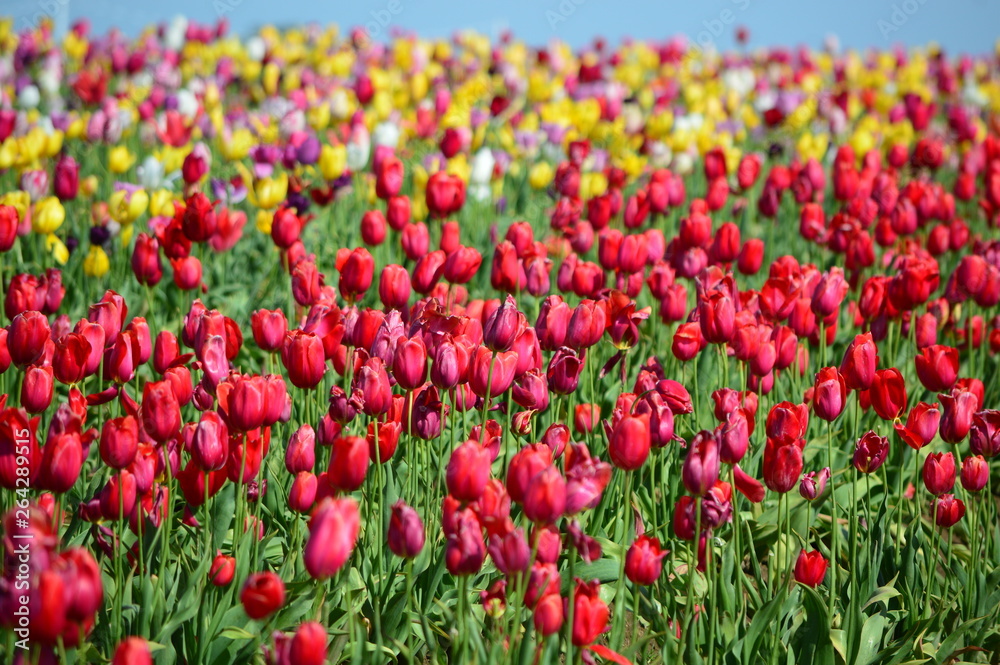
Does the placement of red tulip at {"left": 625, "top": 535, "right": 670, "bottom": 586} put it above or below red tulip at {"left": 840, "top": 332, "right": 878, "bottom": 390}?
below

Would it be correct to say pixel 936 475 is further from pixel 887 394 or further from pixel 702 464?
pixel 702 464

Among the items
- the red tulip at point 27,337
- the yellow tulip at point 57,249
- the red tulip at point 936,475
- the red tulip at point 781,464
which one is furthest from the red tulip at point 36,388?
the yellow tulip at point 57,249

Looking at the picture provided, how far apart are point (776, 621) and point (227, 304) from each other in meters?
A: 2.71

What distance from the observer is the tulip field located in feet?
5.35

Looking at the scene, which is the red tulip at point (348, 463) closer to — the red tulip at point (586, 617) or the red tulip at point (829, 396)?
the red tulip at point (586, 617)

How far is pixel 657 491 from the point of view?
304 cm

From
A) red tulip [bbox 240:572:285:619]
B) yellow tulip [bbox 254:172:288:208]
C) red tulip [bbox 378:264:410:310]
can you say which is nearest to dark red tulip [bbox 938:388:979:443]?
red tulip [bbox 378:264:410:310]

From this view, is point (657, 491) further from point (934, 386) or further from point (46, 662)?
point (46, 662)

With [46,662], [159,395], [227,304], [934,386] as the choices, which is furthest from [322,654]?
[227,304]

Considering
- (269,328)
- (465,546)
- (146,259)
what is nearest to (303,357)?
(269,328)

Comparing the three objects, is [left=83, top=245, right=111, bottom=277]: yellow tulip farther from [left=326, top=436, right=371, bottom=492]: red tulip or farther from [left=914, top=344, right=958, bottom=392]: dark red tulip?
[left=914, top=344, right=958, bottom=392]: dark red tulip

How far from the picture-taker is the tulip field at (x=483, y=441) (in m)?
1.63

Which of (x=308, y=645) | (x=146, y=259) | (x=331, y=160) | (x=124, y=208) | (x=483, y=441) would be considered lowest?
(x=308, y=645)

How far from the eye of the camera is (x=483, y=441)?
79.7 inches
